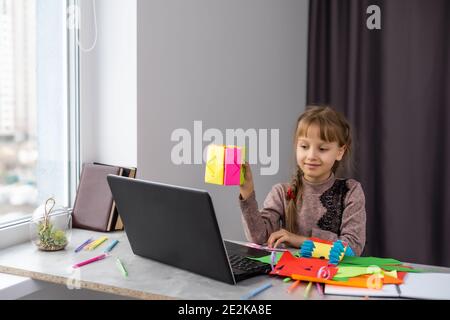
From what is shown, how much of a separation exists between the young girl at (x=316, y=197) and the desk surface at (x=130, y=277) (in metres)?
0.38

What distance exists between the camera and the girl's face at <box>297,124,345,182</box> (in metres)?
1.71

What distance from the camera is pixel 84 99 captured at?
1934 mm

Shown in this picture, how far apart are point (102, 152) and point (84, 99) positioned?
0.20m

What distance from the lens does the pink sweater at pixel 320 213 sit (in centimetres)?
166

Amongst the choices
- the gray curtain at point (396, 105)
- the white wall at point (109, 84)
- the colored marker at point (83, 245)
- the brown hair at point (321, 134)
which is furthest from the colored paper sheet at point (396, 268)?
the gray curtain at point (396, 105)

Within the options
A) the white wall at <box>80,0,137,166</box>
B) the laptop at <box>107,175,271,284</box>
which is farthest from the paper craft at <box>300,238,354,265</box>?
the white wall at <box>80,0,137,166</box>

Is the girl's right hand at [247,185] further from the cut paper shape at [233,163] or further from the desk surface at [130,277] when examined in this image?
the desk surface at [130,277]

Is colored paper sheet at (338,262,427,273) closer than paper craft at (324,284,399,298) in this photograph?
No

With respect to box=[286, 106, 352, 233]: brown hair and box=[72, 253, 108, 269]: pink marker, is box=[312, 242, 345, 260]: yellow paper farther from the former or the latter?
box=[72, 253, 108, 269]: pink marker

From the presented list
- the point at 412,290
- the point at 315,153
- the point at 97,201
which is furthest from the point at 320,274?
the point at 97,201

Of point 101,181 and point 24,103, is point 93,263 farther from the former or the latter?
point 24,103

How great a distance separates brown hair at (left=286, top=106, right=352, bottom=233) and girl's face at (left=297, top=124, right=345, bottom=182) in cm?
1
